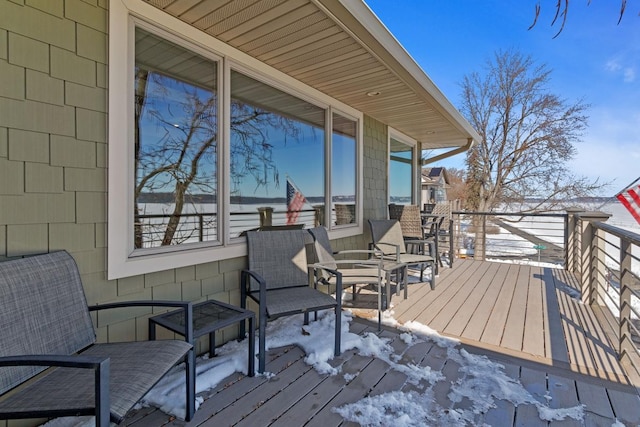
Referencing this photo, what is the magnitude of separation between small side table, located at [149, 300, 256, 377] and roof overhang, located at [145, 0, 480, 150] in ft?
6.59

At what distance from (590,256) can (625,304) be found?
1375 mm

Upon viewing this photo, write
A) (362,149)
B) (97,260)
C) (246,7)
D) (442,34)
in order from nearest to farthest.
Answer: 1. (97,260)
2. (246,7)
3. (362,149)
4. (442,34)

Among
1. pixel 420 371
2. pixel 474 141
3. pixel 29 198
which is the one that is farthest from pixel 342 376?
pixel 474 141

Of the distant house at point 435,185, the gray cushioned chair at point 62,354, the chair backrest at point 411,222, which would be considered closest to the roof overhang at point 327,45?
the chair backrest at point 411,222

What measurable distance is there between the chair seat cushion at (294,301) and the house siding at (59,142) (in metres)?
0.86

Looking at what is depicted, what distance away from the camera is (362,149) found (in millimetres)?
4777

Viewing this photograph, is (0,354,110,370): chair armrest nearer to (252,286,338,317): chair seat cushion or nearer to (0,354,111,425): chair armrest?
(0,354,111,425): chair armrest

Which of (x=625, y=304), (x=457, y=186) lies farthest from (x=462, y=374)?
(x=457, y=186)

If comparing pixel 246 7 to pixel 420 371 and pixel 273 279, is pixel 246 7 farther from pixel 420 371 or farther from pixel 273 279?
pixel 420 371

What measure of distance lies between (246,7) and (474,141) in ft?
17.2

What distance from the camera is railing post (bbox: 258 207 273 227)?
361 cm

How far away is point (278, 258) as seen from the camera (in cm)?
293

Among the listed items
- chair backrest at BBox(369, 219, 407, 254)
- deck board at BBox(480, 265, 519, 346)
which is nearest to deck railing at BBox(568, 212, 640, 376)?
deck board at BBox(480, 265, 519, 346)

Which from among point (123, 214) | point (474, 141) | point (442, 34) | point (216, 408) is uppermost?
point (442, 34)
